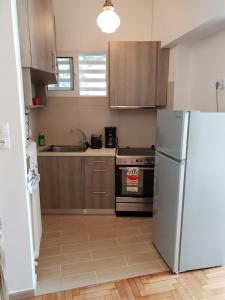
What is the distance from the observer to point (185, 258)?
2027 mm

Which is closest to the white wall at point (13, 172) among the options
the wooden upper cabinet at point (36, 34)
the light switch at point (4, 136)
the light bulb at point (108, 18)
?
the light switch at point (4, 136)

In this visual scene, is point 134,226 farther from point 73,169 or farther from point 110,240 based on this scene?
point 73,169

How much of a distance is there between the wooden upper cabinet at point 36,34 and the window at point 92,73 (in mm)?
907

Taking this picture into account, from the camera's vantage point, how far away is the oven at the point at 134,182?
115 inches

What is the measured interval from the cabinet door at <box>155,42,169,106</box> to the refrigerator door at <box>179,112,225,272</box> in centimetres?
134

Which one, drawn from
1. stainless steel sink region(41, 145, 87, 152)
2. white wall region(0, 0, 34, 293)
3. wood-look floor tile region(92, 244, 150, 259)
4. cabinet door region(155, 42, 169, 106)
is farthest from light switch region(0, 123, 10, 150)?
cabinet door region(155, 42, 169, 106)

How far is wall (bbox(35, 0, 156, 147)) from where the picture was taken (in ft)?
10.5

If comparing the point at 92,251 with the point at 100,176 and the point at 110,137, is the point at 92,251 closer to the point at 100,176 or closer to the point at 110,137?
the point at 100,176

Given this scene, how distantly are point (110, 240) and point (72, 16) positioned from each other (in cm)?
300

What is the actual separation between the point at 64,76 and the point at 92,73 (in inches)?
16.4

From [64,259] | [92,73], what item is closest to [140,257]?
[64,259]

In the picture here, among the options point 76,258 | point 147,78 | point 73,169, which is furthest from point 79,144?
point 76,258

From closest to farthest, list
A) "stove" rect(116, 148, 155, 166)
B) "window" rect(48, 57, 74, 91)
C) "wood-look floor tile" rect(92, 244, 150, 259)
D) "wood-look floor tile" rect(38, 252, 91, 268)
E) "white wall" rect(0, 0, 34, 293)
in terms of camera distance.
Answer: "white wall" rect(0, 0, 34, 293)
"wood-look floor tile" rect(38, 252, 91, 268)
"wood-look floor tile" rect(92, 244, 150, 259)
"stove" rect(116, 148, 155, 166)
"window" rect(48, 57, 74, 91)

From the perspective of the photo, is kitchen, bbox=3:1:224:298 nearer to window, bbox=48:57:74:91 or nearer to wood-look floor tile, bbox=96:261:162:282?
window, bbox=48:57:74:91
